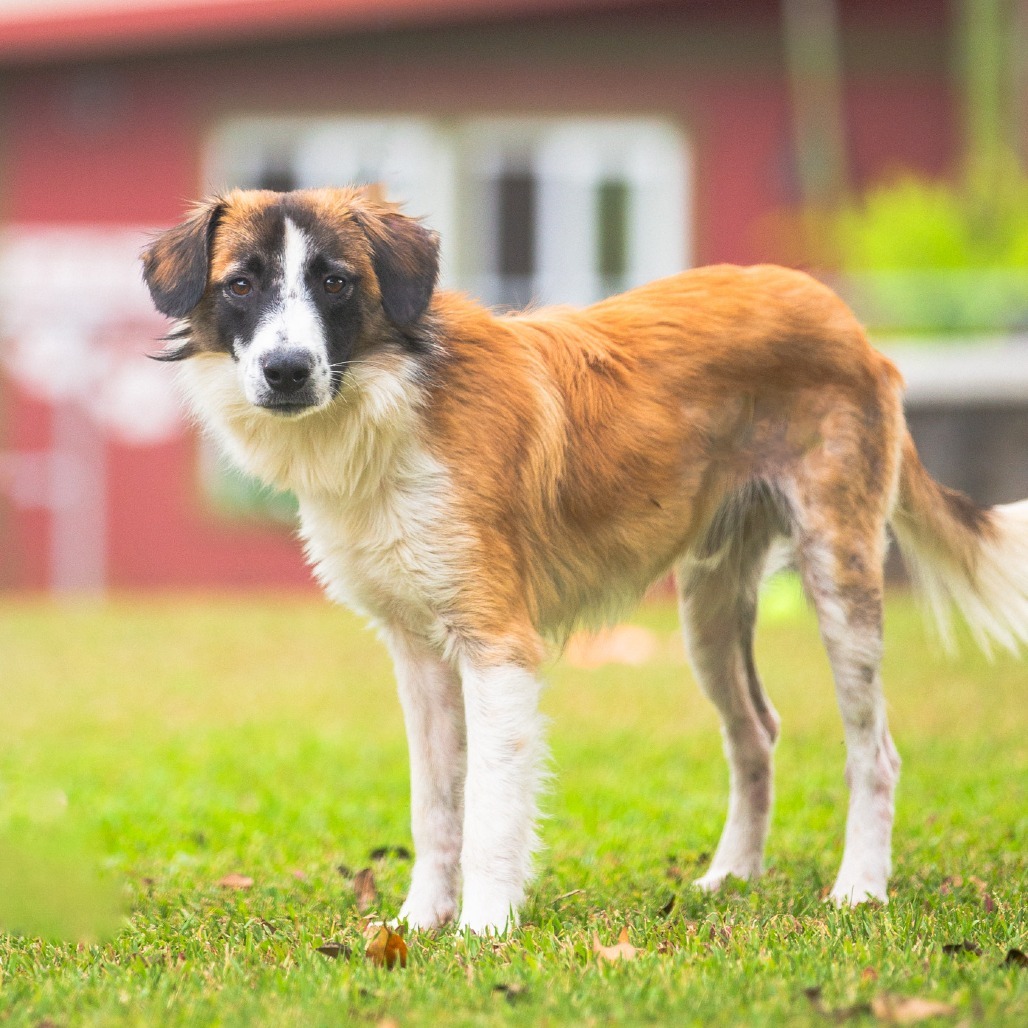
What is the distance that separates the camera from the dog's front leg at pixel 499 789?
4371 mm

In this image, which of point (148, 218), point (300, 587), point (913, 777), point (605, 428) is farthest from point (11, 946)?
point (148, 218)

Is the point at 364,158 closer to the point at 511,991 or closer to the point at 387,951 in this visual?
the point at 387,951

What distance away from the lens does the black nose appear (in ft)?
14.2

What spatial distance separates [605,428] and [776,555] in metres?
0.90

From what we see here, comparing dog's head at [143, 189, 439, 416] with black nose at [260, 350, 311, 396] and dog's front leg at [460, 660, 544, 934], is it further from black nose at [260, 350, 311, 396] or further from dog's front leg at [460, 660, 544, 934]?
dog's front leg at [460, 660, 544, 934]

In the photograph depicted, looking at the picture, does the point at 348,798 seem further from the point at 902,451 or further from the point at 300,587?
the point at 300,587

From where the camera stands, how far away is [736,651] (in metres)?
5.52

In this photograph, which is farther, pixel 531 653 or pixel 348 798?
pixel 348 798

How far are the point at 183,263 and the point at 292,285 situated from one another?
40cm

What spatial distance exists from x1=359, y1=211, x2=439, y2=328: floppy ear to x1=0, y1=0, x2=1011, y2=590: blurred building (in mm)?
11395

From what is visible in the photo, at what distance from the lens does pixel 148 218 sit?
16469 millimetres

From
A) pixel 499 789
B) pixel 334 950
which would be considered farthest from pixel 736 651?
pixel 334 950

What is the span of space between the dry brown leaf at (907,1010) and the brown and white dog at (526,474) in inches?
48.1

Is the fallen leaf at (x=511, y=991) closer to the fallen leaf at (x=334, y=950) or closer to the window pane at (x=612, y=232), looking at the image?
the fallen leaf at (x=334, y=950)
